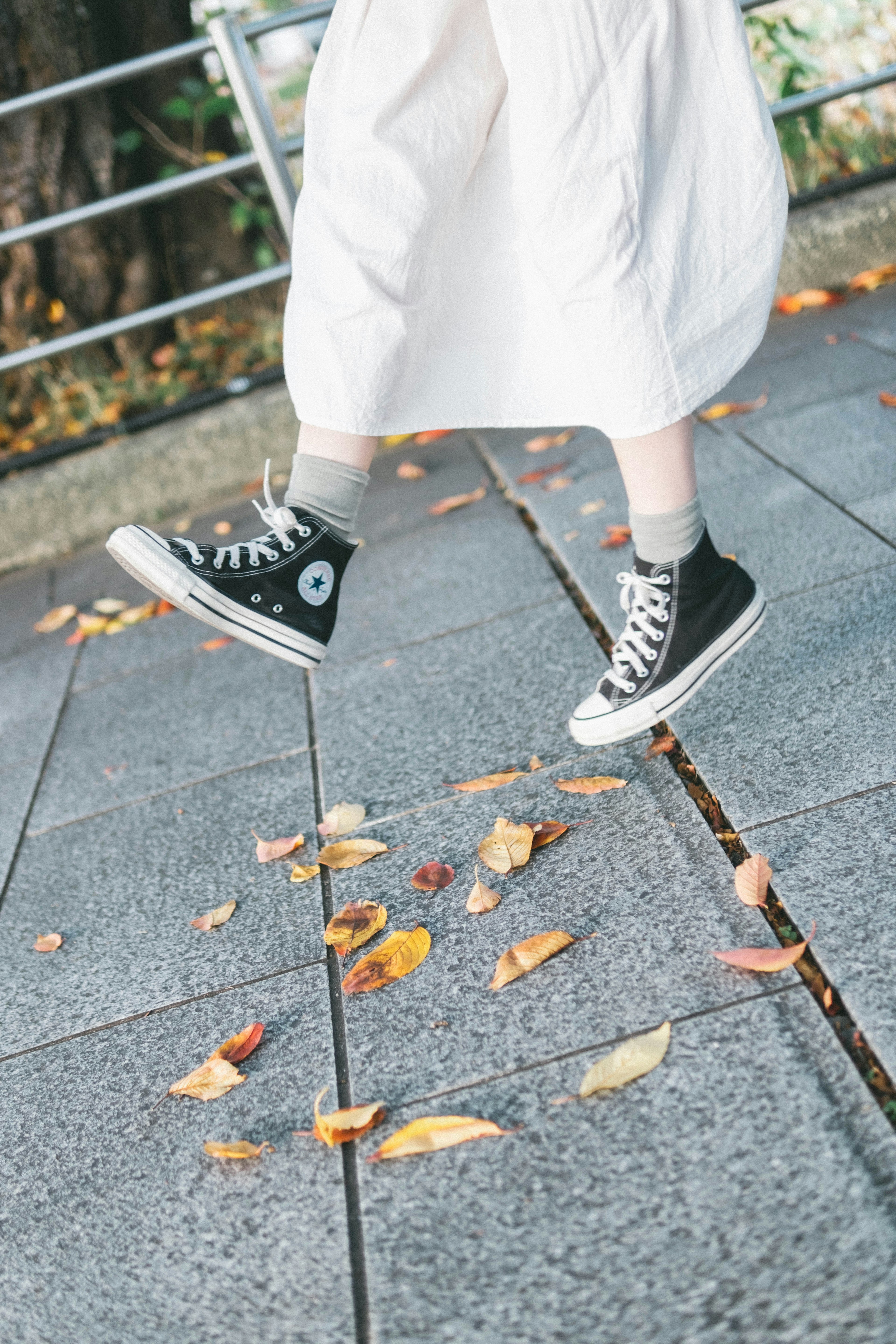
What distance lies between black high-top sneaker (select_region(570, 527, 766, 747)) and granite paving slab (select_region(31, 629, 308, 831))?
0.75 meters

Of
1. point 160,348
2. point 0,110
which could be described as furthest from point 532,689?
point 160,348

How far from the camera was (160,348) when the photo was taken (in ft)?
15.6

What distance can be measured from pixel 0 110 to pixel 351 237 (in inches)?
107

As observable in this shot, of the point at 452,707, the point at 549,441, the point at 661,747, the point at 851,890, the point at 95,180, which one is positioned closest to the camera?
the point at 851,890

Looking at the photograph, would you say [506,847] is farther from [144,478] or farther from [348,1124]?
[144,478]

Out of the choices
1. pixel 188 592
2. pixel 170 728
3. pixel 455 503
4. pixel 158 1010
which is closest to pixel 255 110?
pixel 455 503

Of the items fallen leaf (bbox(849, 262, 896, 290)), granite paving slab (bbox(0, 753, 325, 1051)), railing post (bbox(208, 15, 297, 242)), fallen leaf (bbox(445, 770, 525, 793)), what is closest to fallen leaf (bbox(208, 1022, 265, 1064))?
granite paving slab (bbox(0, 753, 325, 1051))

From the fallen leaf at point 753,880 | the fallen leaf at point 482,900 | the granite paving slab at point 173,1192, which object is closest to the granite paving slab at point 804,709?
the fallen leaf at point 753,880

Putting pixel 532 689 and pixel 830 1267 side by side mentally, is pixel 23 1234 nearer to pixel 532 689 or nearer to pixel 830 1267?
pixel 830 1267

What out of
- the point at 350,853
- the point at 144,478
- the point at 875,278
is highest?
the point at 350,853

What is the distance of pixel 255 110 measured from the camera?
382 cm

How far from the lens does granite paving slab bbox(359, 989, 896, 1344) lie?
100 cm

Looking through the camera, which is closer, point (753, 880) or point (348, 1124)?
point (348, 1124)

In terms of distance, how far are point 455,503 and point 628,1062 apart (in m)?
2.29
